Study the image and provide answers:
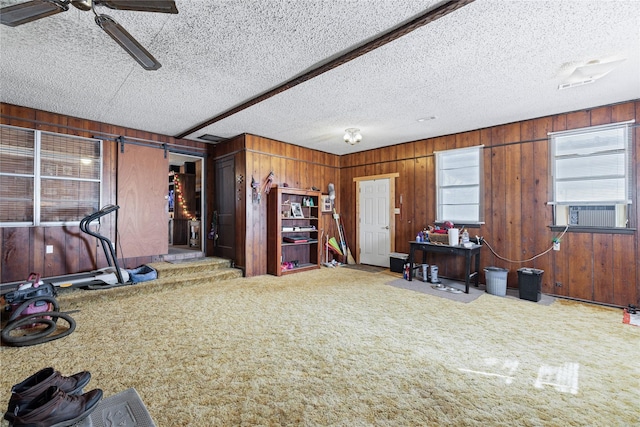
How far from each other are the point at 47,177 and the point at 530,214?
7429mm

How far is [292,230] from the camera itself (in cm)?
601

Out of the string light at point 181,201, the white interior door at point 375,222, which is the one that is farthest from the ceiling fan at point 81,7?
the string light at point 181,201

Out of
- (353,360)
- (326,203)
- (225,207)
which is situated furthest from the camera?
(326,203)

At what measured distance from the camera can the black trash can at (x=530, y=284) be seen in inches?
159

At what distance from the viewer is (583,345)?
2.70m

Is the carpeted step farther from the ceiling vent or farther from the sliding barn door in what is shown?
the ceiling vent

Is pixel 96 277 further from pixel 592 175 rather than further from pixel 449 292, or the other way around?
pixel 592 175

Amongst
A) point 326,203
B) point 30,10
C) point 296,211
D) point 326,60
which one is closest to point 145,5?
point 30,10

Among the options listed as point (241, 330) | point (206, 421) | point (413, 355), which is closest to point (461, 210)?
point (413, 355)

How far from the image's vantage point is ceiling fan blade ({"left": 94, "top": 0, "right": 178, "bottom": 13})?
1647mm

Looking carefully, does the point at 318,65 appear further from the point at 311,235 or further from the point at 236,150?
the point at 311,235

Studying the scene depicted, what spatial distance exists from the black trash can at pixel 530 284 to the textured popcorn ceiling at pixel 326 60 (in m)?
2.35

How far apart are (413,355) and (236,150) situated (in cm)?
471

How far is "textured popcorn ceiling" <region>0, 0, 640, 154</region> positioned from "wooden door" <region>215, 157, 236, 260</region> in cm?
142
